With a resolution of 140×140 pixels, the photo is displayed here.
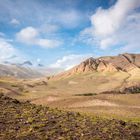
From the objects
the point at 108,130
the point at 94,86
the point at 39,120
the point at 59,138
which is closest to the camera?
the point at 59,138

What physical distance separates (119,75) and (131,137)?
16924 cm

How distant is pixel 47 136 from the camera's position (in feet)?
61.4

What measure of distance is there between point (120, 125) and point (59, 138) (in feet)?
23.2

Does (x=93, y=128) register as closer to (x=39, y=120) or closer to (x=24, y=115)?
(x=39, y=120)

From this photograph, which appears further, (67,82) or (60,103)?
(67,82)

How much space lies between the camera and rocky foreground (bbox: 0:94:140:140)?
739 inches

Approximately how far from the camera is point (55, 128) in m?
20.9

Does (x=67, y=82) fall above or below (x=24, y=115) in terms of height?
above

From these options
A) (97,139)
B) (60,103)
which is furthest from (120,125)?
(60,103)

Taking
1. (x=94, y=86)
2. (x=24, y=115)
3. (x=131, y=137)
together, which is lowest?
(x=131, y=137)

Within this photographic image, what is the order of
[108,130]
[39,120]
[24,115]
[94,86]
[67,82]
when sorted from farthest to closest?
[67,82], [94,86], [24,115], [39,120], [108,130]

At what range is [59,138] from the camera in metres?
18.2

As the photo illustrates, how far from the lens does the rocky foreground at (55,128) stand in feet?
61.6

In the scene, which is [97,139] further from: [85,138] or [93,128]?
[93,128]
